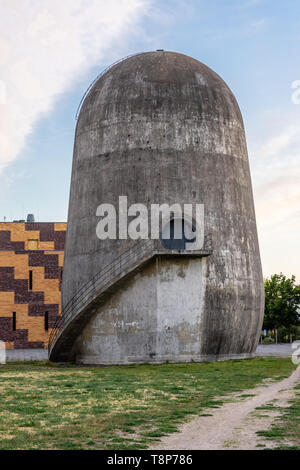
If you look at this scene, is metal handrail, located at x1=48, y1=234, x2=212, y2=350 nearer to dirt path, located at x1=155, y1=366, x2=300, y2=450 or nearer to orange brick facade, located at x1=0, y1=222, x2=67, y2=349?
dirt path, located at x1=155, y1=366, x2=300, y2=450

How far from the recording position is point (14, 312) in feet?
164

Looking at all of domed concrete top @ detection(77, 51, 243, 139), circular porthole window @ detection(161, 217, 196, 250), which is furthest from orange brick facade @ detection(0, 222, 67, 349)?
circular porthole window @ detection(161, 217, 196, 250)

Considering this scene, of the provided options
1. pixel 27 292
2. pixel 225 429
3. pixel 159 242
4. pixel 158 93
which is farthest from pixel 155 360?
pixel 27 292

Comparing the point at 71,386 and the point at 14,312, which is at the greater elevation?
the point at 14,312

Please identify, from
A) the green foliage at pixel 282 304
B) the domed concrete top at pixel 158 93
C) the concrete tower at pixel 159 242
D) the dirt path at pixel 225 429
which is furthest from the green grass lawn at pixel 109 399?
the green foliage at pixel 282 304

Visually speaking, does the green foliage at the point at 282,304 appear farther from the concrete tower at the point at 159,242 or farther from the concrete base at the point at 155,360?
the concrete base at the point at 155,360

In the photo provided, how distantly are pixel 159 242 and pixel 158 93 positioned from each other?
25.2ft

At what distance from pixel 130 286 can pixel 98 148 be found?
7348mm

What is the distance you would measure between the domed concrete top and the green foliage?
3426 cm

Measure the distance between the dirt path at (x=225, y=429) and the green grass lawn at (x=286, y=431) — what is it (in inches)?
8.8

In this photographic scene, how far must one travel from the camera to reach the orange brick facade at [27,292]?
49.3 m

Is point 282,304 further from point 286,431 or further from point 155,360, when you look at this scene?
point 286,431
